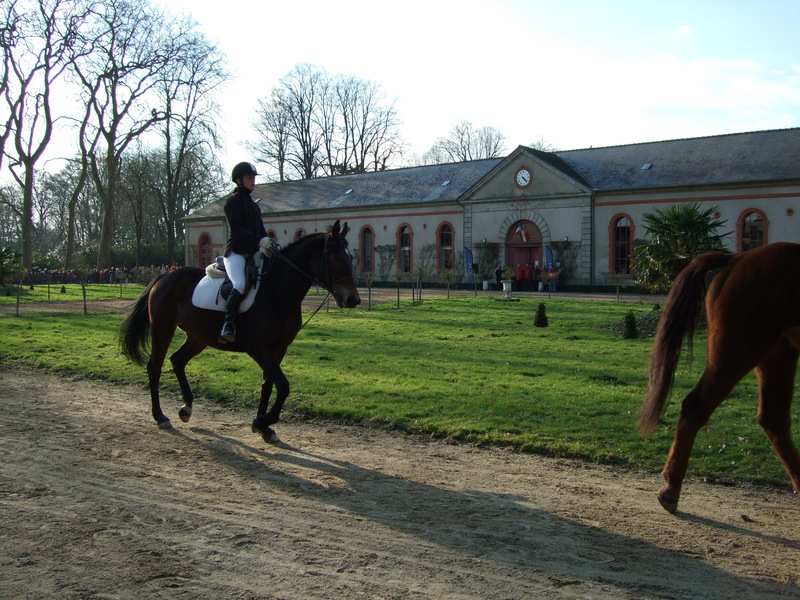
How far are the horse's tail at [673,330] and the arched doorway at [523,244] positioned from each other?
111 ft

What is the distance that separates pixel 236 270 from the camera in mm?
7160

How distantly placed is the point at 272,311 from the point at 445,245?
120 feet

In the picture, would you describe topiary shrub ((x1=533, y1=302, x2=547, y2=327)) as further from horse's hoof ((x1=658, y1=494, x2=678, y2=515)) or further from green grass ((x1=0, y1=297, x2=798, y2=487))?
horse's hoof ((x1=658, y1=494, x2=678, y2=515))

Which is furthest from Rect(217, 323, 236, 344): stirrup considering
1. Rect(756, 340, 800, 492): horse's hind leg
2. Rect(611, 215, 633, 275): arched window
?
Rect(611, 215, 633, 275): arched window

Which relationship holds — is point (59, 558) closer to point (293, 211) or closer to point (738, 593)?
point (738, 593)

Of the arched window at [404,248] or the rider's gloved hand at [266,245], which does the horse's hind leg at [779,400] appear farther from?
the arched window at [404,248]

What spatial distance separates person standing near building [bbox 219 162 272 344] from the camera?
7.05 metres

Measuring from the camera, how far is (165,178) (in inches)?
2328

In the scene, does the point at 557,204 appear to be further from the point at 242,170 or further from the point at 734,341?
the point at 734,341

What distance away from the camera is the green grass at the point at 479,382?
6.54 m

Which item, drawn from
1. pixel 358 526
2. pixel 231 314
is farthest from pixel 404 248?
pixel 358 526

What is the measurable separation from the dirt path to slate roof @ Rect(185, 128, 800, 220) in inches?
1224

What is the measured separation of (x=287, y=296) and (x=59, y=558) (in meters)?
3.57

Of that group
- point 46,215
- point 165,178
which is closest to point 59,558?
point 165,178
